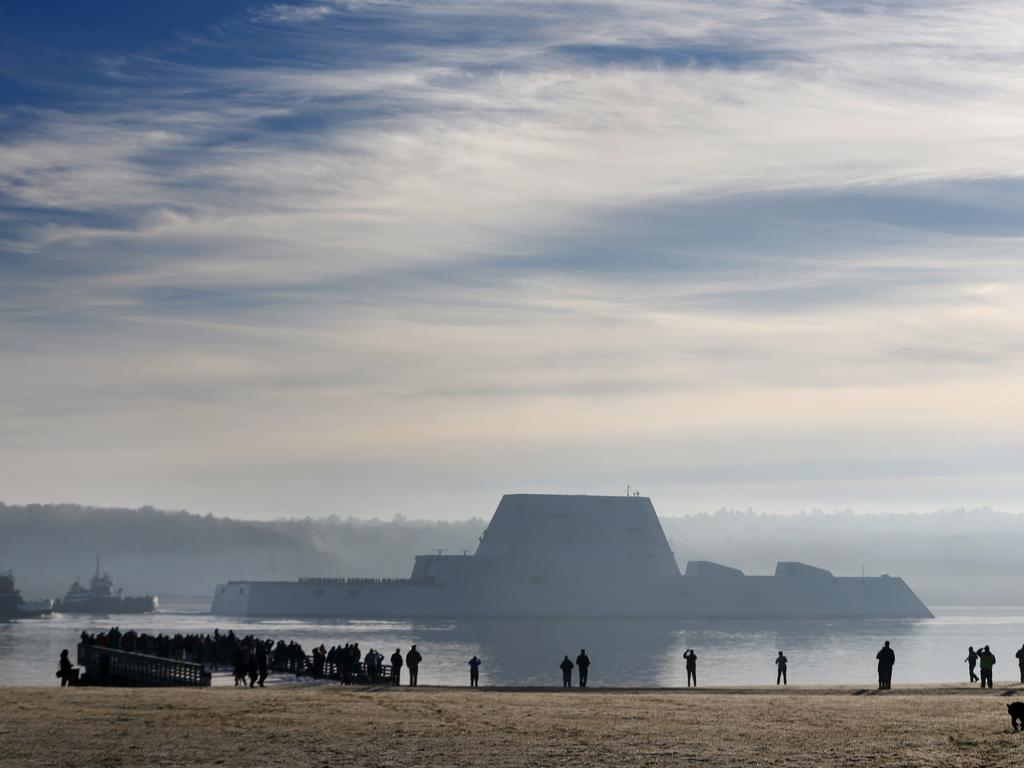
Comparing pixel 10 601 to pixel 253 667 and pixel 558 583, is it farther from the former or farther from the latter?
pixel 253 667

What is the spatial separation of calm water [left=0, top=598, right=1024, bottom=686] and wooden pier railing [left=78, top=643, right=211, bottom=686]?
5.50 metres

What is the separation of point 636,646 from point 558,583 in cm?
3499

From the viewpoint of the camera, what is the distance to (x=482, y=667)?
50.5m

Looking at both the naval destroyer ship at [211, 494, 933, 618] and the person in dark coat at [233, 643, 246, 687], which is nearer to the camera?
the person in dark coat at [233, 643, 246, 687]

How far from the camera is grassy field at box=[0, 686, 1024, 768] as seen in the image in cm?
1769

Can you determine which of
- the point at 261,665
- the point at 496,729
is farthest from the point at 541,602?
the point at 496,729

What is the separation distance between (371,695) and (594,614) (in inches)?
3156

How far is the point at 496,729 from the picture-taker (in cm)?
1989

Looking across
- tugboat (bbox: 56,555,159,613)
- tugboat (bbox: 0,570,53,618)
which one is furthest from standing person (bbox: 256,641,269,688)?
tugboat (bbox: 56,555,159,613)

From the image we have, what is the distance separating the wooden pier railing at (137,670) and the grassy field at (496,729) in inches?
175

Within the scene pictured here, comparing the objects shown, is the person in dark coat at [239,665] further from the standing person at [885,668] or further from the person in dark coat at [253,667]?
the standing person at [885,668]

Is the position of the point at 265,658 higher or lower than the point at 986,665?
lower

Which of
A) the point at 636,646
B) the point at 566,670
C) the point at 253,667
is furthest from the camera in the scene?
the point at 636,646

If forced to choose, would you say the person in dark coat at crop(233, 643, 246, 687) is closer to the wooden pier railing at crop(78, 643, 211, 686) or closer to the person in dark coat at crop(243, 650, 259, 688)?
the person in dark coat at crop(243, 650, 259, 688)
